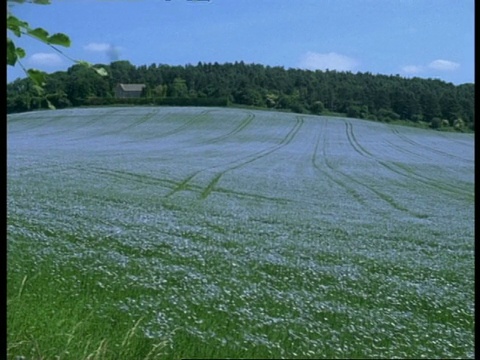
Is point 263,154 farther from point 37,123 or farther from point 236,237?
point 37,123

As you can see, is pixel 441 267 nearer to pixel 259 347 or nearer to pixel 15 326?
pixel 259 347

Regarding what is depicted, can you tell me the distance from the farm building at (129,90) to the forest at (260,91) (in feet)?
0.04

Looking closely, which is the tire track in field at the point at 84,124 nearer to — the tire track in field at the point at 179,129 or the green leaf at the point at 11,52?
the tire track in field at the point at 179,129

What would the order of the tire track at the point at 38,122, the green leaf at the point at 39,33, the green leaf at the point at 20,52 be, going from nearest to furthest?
the green leaf at the point at 39,33
the green leaf at the point at 20,52
the tire track at the point at 38,122

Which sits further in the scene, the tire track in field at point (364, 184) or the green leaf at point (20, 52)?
the tire track in field at point (364, 184)

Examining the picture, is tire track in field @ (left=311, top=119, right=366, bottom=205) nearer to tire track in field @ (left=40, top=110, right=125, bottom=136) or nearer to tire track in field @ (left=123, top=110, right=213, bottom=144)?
tire track in field @ (left=123, top=110, right=213, bottom=144)

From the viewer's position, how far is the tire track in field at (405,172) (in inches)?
58.0

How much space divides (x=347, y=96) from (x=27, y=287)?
99cm

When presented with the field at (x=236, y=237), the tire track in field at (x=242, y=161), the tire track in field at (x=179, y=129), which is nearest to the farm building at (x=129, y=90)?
the field at (x=236, y=237)

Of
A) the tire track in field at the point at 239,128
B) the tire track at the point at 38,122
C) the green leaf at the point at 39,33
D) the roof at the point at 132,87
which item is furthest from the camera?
the tire track in field at the point at 239,128

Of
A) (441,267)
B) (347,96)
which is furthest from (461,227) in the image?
(347,96)

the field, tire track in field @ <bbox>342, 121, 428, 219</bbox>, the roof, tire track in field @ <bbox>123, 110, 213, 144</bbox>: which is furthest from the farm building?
tire track in field @ <bbox>342, 121, 428, 219</bbox>

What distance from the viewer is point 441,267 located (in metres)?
1.40

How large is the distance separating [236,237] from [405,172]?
605mm
